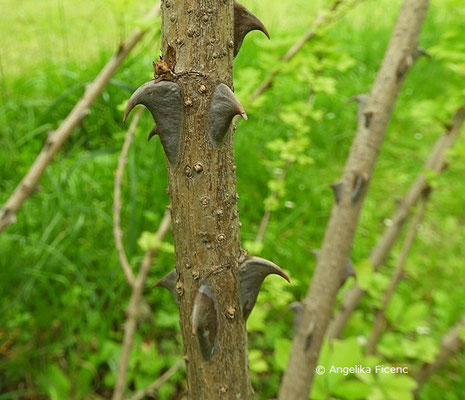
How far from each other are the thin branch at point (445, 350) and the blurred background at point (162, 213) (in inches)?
1.8

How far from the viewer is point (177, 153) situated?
65cm

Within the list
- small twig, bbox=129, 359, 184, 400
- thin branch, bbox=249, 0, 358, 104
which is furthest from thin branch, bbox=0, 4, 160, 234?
small twig, bbox=129, 359, 184, 400

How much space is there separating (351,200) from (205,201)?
0.64m

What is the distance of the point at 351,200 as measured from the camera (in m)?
1.21

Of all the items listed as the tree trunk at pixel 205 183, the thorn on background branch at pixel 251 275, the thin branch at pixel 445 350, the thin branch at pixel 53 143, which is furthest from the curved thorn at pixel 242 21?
the thin branch at pixel 445 350

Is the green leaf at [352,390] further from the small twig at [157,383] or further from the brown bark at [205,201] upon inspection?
the brown bark at [205,201]

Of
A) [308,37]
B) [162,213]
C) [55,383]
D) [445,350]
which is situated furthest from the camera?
[162,213]

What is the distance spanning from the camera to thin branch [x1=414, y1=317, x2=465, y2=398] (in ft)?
5.75

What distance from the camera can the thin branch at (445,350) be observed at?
1753 millimetres

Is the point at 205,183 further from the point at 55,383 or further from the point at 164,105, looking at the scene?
the point at 55,383

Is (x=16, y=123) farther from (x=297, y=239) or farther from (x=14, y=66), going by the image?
(x=297, y=239)

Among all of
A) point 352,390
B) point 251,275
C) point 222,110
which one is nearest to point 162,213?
point 352,390

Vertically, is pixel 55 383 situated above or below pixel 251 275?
below

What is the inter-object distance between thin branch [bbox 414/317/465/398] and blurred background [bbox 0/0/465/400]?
47 millimetres
